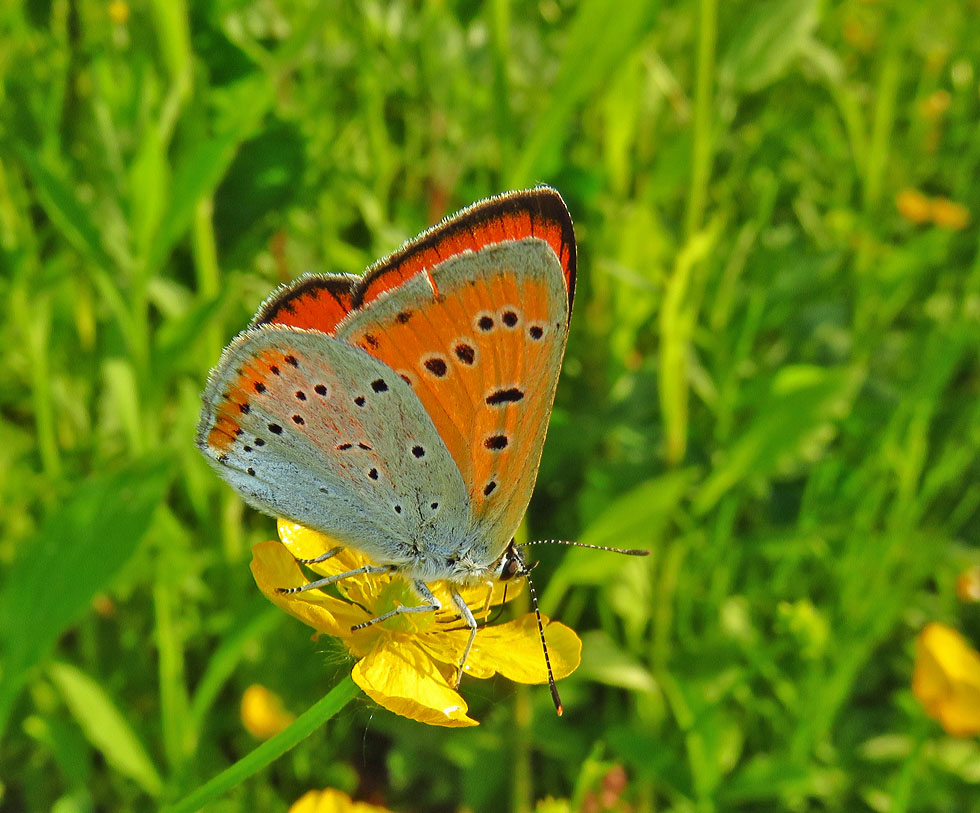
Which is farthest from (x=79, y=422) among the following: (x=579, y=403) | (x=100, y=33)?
(x=579, y=403)

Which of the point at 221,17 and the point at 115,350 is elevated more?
the point at 221,17

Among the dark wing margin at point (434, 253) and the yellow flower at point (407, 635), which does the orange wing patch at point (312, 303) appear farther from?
the yellow flower at point (407, 635)

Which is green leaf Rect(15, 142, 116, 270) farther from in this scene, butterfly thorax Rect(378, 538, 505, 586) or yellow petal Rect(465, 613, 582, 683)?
yellow petal Rect(465, 613, 582, 683)

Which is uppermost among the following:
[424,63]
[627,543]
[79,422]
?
[424,63]

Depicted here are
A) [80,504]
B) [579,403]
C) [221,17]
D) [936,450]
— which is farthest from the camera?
[936,450]

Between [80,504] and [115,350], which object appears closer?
[80,504]

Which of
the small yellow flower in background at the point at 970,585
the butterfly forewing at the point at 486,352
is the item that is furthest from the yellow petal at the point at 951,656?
the butterfly forewing at the point at 486,352

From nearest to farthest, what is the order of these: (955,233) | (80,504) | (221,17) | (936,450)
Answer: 1. (80,504)
2. (221,17)
3. (936,450)
4. (955,233)

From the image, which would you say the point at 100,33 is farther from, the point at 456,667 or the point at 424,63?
the point at 456,667

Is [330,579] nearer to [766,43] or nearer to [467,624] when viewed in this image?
[467,624]
